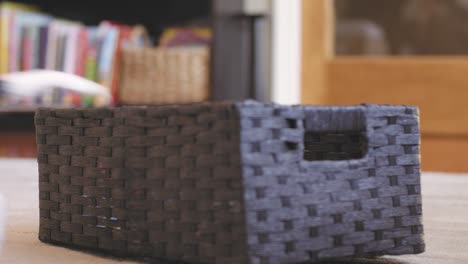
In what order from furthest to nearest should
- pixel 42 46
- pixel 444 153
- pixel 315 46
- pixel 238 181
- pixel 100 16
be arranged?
pixel 100 16 < pixel 42 46 < pixel 315 46 < pixel 444 153 < pixel 238 181

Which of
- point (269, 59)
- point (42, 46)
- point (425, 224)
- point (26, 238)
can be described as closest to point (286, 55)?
point (269, 59)

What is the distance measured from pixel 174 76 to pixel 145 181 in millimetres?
1998

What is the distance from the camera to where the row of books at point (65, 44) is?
8.67 feet

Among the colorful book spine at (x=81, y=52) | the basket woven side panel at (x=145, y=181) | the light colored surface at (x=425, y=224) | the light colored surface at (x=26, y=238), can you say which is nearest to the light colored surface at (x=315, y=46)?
the colorful book spine at (x=81, y=52)

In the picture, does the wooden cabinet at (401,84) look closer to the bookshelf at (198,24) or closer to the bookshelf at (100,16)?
the bookshelf at (198,24)

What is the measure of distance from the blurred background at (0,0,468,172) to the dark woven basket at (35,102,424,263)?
1.81 m

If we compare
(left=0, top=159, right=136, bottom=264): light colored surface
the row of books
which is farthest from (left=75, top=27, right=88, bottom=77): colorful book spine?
(left=0, top=159, right=136, bottom=264): light colored surface

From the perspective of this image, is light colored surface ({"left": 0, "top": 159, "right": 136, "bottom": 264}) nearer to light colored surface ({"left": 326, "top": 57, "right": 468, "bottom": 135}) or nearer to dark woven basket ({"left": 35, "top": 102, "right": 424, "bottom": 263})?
dark woven basket ({"left": 35, "top": 102, "right": 424, "bottom": 263})

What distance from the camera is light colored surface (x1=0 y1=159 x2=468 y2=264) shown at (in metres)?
0.65

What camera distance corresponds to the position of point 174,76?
8.46 feet

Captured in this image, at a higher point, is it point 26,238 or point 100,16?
point 100,16

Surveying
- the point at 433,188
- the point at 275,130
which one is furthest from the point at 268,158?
the point at 433,188

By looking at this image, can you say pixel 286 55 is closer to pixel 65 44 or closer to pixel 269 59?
pixel 269 59

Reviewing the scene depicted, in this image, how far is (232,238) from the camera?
21.1 inches
